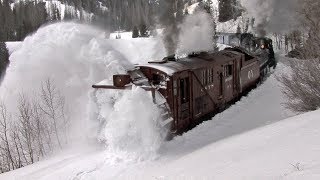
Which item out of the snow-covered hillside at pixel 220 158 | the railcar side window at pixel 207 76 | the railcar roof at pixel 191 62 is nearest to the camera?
the snow-covered hillside at pixel 220 158

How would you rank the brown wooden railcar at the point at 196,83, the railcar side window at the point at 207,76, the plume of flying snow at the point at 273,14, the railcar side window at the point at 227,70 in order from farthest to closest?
the plume of flying snow at the point at 273,14 → the railcar side window at the point at 227,70 → the railcar side window at the point at 207,76 → the brown wooden railcar at the point at 196,83

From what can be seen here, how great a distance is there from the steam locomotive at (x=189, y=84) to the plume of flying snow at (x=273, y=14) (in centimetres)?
2547

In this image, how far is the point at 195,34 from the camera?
94.9 ft

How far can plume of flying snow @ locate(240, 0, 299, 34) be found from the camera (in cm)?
4281

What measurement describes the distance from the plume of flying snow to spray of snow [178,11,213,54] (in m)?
12.9

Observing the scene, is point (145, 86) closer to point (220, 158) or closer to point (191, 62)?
point (191, 62)

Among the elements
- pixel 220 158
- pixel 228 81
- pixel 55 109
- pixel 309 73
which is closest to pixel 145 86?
pixel 220 158

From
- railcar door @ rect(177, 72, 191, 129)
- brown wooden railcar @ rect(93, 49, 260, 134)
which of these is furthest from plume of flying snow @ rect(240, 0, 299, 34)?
railcar door @ rect(177, 72, 191, 129)

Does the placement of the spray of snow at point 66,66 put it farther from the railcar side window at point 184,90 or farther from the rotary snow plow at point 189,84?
the railcar side window at point 184,90

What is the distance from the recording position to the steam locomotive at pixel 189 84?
12633 mm

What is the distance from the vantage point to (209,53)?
57.0ft

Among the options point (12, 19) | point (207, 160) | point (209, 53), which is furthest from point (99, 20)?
point (207, 160)

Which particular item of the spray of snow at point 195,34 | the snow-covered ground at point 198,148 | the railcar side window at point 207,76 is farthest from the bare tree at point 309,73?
the spray of snow at point 195,34

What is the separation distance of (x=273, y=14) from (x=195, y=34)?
18946mm
